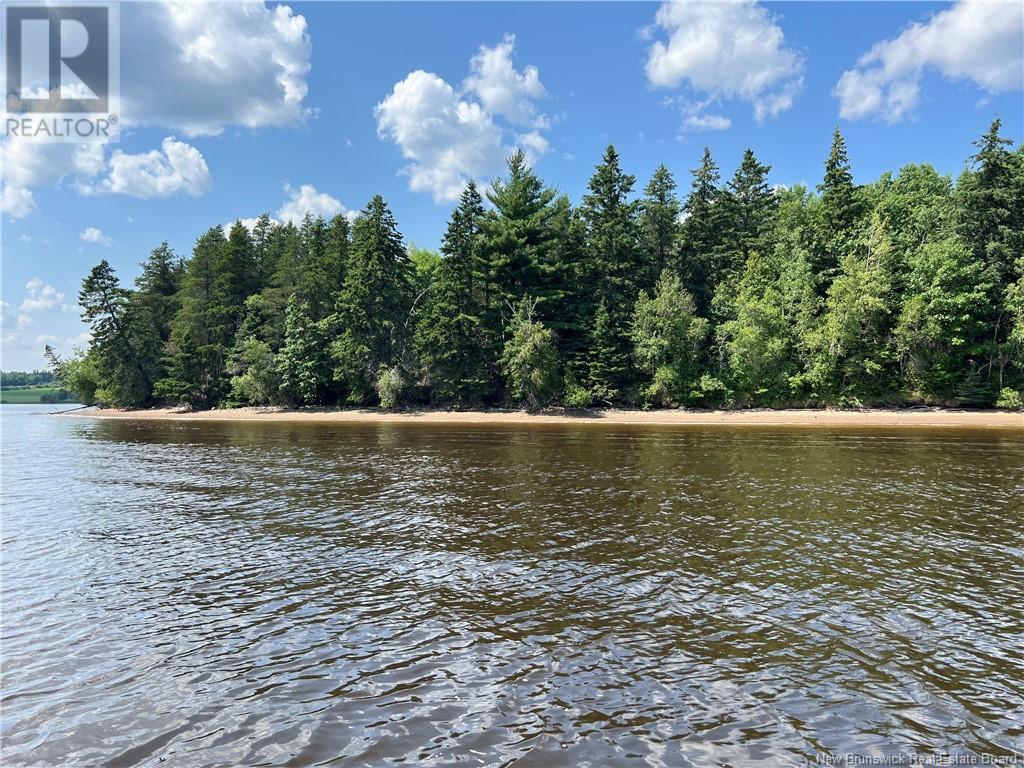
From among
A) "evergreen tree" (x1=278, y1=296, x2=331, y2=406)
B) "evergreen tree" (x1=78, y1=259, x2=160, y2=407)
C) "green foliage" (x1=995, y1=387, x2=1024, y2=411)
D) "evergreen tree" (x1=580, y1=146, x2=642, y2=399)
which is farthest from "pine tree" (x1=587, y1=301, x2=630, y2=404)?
"evergreen tree" (x1=78, y1=259, x2=160, y2=407)

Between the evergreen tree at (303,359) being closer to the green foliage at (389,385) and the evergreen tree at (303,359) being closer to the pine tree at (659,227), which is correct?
the green foliage at (389,385)

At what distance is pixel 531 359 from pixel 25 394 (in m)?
179

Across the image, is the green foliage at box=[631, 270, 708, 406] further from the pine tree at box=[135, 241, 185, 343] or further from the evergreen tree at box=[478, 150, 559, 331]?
the pine tree at box=[135, 241, 185, 343]

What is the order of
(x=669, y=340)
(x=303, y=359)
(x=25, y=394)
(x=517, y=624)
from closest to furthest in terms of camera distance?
(x=517, y=624) < (x=669, y=340) < (x=303, y=359) < (x=25, y=394)

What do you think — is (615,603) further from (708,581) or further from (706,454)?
(706,454)

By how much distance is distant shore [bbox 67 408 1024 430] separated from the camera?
3656cm

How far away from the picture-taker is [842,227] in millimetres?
46656

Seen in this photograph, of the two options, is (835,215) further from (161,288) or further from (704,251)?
(161,288)

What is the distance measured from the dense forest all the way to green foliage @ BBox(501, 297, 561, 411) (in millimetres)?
211

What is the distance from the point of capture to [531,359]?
1812 inches

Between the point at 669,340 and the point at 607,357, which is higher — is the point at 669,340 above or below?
above

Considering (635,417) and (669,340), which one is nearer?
(635,417)

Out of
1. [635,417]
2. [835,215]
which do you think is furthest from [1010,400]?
[635,417]

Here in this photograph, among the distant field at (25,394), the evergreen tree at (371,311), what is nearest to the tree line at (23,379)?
the distant field at (25,394)
